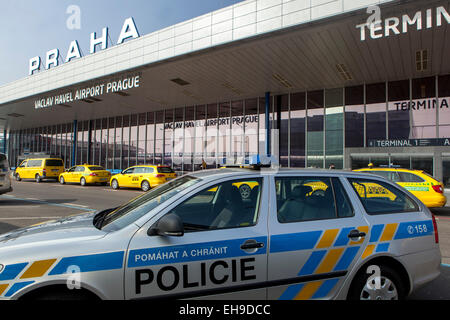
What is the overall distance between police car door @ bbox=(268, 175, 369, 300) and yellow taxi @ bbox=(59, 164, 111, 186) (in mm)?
20403

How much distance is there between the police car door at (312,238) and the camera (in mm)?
2660

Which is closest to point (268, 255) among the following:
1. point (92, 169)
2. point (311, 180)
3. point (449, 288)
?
point (311, 180)

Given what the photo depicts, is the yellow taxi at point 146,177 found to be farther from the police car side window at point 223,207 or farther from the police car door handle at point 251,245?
the police car door handle at point 251,245

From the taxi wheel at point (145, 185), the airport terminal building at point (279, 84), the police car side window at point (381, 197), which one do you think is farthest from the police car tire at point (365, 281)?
the taxi wheel at point (145, 185)

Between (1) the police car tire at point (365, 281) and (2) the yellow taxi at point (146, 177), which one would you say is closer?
(1) the police car tire at point (365, 281)

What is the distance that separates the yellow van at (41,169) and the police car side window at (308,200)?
2576 centimetres

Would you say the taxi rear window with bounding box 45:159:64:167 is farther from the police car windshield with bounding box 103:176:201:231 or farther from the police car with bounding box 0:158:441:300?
the police car windshield with bounding box 103:176:201:231

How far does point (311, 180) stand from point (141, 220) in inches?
68.9

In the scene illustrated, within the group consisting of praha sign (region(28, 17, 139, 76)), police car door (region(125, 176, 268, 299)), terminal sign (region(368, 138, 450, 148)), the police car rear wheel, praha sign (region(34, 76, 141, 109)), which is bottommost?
police car door (region(125, 176, 268, 299))

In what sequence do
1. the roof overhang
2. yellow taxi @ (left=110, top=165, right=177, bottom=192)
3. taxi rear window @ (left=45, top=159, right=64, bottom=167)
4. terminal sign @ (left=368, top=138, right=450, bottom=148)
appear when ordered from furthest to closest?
taxi rear window @ (left=45, top=159, right=64, bottom=167) → yellow taxi @ (left=110, top=165, right=177, bottom=192) → terminal sign @ (left=368, top=138, right=450, bottom=148) → the roof overhang

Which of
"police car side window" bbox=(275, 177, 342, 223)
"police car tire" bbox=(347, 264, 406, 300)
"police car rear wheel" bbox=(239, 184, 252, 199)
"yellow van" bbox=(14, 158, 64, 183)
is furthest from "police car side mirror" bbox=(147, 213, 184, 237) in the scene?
"yellow van" bbox=(14, 158, 64, 183)

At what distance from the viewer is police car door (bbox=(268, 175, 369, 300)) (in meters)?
2.66

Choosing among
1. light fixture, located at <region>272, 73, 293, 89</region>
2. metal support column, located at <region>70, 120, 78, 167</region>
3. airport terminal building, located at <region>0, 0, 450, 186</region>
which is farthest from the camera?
metal support column, located at <region>70, 120, 78, 167</region>

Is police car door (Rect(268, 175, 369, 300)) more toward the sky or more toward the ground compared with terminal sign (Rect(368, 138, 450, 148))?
more toward the ground
